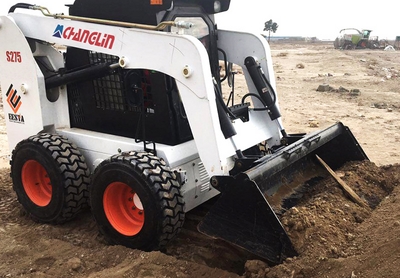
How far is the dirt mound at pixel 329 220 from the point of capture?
112 inches

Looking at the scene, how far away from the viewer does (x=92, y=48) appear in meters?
3.90

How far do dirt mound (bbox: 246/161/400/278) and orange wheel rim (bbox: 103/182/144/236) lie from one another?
3.75 ft

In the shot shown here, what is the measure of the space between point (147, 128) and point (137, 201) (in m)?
0.77

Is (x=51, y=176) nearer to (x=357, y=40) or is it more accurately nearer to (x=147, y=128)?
(x=147, y=128)

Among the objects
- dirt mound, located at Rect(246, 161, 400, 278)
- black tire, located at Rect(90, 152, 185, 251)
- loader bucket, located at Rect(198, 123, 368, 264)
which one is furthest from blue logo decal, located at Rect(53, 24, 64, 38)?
dirt mound, located at Rect(246, 161, 400, 278)

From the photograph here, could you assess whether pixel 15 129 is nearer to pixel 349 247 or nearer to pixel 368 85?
pixel 349 247

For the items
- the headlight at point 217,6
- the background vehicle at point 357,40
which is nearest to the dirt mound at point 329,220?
the headlight at point 217,6

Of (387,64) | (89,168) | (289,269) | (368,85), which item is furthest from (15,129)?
(387,64)

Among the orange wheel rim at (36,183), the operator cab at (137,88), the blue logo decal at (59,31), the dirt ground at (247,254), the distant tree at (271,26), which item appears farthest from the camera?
the distant tree at (271,26)

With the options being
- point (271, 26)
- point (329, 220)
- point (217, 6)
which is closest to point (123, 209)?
point (329, 220)

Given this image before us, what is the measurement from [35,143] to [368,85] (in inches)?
552

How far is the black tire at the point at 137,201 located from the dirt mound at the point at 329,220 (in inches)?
29.1

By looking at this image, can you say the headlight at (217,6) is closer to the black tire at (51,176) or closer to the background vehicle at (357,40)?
the black tire at (51,176)

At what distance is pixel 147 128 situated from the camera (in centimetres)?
401
